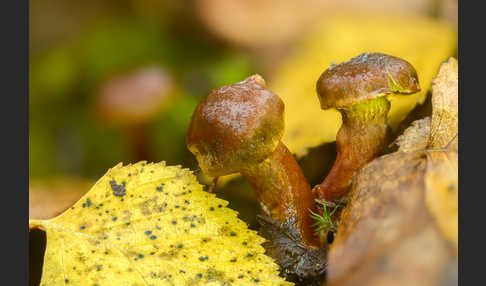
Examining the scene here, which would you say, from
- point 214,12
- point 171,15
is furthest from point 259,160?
point 171,15

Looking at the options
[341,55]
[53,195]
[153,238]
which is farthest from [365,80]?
[53,195]

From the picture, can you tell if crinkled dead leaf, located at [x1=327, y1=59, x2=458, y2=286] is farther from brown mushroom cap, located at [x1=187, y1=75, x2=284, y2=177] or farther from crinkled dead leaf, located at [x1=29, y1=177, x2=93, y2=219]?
crinkled dead leaf, located at [x1=29, y1=177, x2=93, y2=219]

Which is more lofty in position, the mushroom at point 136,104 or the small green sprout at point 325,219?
the small green sprout at point 325,219

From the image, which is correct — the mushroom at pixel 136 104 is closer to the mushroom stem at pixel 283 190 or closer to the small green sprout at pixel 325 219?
the mushroom stem at pixel 283 190

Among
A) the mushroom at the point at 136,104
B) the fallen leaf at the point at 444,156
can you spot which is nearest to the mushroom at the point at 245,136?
the fallen leaf at the point at 444,156

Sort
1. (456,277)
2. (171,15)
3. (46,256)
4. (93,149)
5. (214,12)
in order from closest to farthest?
(456,277)
(46,256)
(93,149)
(214,12)
(171,15)

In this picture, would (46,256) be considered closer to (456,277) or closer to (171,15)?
(456,277)
